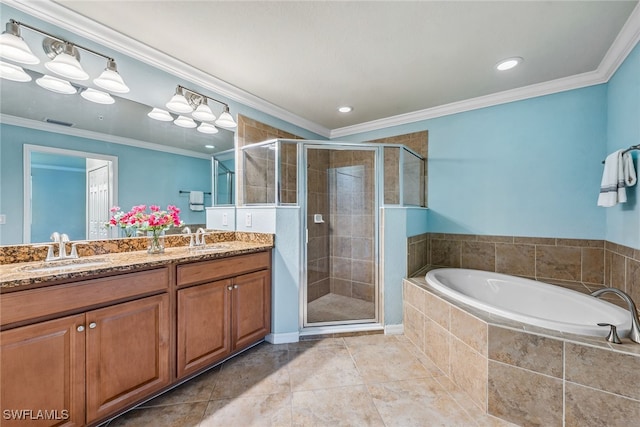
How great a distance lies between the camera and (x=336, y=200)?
10.5ft

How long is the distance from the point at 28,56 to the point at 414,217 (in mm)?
3097

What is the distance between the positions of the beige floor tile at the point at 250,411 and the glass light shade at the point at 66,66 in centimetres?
221

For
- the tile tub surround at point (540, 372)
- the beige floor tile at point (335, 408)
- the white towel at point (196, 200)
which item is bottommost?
the beige floor tile at point (335, 408)

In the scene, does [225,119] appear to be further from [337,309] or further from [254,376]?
[337,309]

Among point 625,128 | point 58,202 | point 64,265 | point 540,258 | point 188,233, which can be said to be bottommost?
point 540,258

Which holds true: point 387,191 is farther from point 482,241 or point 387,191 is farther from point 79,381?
point 79,381

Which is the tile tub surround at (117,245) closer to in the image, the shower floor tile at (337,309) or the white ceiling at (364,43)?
the shower floor tile at (337,309)

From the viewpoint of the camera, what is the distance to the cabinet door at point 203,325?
5.50 ft

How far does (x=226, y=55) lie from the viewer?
6.64ft

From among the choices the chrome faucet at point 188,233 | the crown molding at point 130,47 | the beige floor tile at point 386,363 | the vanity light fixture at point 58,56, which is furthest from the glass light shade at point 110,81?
the beige floor tile at point 386,363

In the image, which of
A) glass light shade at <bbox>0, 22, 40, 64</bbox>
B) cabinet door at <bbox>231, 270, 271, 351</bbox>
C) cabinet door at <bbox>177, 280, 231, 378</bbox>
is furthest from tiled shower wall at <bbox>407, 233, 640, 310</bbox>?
glass light shade at <bbox>0, 22, 40, 64</bbox>

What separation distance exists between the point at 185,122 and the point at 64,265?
1.39 meters

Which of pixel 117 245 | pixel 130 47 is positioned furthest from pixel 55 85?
pixel 117 245

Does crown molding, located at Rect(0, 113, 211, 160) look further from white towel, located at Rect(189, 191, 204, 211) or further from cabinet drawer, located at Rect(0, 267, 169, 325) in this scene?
cabinet drawer, located at Rect(0, 267, 169, 325)
